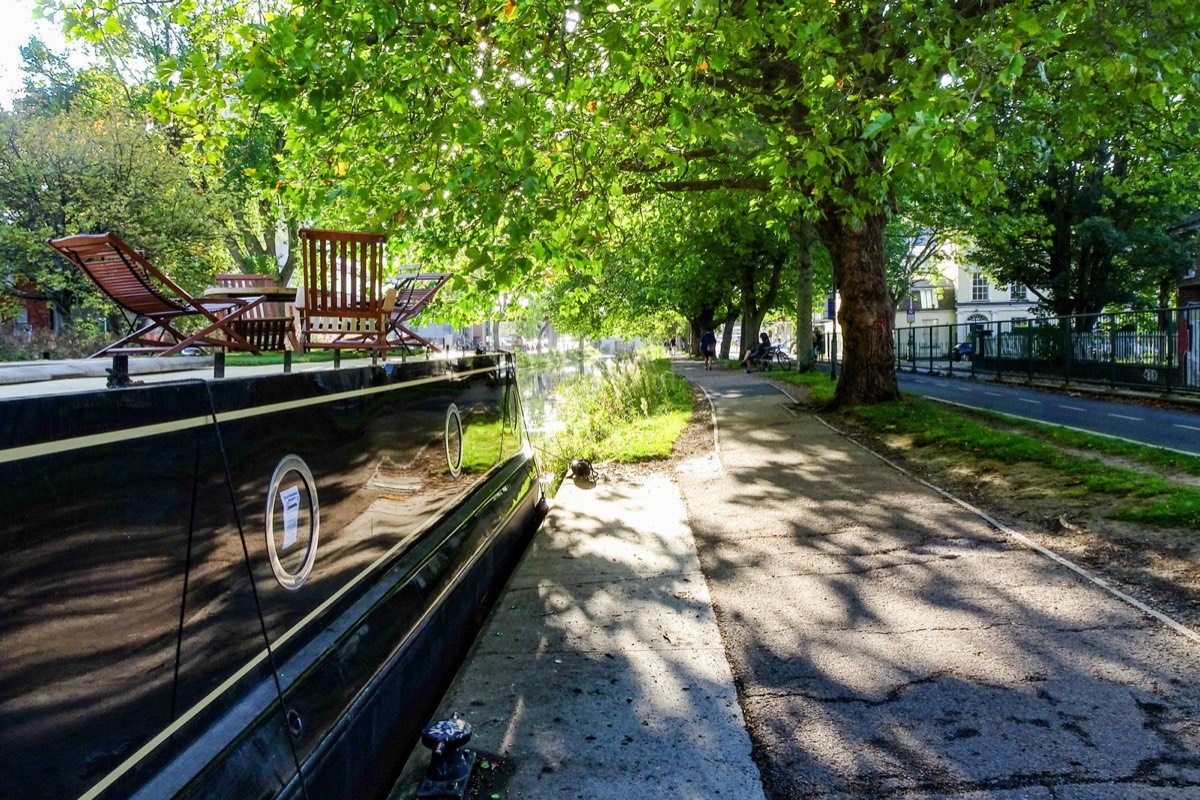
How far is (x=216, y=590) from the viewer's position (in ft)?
6.53

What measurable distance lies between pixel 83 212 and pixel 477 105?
1238 cm

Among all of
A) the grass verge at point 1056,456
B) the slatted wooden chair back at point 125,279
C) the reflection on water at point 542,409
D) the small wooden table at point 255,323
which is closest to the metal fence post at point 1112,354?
the grass verge at point 1056,456

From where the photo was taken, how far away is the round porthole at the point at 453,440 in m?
4.57

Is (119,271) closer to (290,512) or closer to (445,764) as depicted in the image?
(290,512)

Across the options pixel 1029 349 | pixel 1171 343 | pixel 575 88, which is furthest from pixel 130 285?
pixel 1029 349

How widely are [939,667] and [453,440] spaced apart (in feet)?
8.77

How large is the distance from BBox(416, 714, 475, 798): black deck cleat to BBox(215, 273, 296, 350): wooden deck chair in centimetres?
345

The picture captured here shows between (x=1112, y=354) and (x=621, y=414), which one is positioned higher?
(x=1112, y=354)

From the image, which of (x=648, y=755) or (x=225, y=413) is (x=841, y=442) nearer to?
(x=648, y=755)

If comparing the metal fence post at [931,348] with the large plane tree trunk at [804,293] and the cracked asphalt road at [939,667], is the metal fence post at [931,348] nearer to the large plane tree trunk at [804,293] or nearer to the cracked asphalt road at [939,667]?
the large plane tree trunk at [804,293]

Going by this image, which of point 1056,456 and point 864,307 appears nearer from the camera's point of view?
point 1056,456

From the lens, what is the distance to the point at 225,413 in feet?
6.97

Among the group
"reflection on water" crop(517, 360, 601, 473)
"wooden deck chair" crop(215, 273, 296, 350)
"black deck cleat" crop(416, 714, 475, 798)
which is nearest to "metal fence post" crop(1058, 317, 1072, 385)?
"reflection on water" crop(517, 360, 601, 473)

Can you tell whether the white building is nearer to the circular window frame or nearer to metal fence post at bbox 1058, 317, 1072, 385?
metal fence post at bbox 1058, 317, 1072, 385
